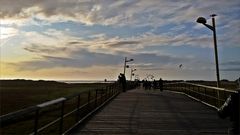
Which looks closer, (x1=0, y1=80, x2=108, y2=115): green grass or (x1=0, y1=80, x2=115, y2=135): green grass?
(x1=0, y1=80, x2=115, y2=135): green grass

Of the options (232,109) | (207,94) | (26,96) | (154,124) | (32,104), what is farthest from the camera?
(26,96)

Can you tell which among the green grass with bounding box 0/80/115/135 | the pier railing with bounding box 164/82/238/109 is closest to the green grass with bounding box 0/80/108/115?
the green grass with bounding box 0/80/115/135

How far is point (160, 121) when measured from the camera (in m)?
13.0

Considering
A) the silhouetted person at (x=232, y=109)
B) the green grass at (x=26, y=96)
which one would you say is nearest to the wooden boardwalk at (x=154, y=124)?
the silhouetted person at (x=232, y=109)

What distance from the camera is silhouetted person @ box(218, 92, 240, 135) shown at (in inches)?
277

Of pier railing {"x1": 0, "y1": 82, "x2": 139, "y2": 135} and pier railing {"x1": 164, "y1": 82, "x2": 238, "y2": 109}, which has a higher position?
pier railing {"x1": 164, "y1": 82, "x2": 238, "y2": 109}

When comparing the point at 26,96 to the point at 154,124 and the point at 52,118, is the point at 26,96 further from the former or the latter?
the point at 154,124

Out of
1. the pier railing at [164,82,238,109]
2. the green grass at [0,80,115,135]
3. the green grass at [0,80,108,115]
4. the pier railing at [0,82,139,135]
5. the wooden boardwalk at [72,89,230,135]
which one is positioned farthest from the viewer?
the green grass at [0,80,108,115]

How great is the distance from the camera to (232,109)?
279 inches

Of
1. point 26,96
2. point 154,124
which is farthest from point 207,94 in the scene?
point 26,96

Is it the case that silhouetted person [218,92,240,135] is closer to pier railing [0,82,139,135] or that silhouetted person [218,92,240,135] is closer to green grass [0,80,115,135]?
pier railing [0,82,139,135]

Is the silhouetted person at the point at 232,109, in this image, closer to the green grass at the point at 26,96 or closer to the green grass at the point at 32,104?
the green grass at the point at 32,104

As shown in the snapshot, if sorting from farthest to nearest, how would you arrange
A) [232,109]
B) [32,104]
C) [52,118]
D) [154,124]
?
[32,104] < [52,118] < [154,124] < [232,109]

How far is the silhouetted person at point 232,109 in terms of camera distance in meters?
7.04
